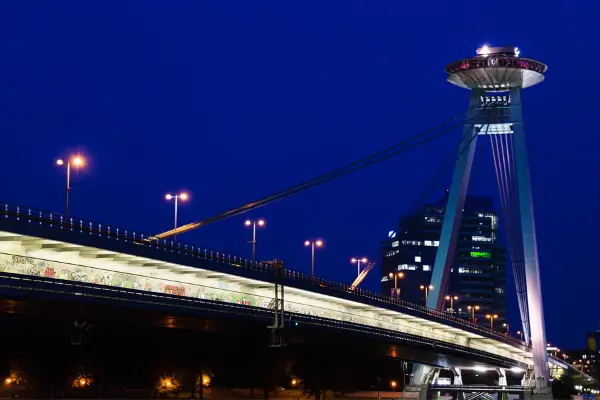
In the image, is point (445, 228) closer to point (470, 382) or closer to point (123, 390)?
point (123, 390)

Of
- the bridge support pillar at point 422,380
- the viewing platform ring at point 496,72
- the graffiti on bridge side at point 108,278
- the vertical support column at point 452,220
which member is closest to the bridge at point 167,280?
the graffiti on bridge side at point 108,278

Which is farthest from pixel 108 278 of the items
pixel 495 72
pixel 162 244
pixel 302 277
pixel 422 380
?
pixel 422 380

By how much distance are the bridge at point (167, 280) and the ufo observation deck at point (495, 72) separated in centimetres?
2310

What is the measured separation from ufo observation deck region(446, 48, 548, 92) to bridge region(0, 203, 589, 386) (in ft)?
75.8

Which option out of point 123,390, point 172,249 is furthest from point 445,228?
point 172,249

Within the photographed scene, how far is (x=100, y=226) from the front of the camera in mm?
55719

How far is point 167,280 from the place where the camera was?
6372 cm

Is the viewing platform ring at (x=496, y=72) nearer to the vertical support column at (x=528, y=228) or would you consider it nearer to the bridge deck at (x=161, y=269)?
the vertical support column at (x=528, y=228)

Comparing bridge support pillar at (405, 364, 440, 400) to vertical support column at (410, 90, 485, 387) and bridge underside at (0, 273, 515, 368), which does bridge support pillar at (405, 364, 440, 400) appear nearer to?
vertical support column at (410, 90, 485, 387)

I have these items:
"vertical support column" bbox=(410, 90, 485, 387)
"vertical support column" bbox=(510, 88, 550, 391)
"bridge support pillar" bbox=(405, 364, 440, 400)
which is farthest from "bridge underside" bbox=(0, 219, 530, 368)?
"bridge support pillar" bbox=(405, 364, 440, 400)

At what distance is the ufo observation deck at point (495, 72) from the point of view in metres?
106

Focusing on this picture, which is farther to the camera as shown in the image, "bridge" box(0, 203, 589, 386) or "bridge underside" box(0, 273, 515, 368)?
"bridge" box(0, 203, 589, 386)

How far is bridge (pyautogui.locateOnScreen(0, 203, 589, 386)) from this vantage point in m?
49.7

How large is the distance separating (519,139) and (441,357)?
2094cm
